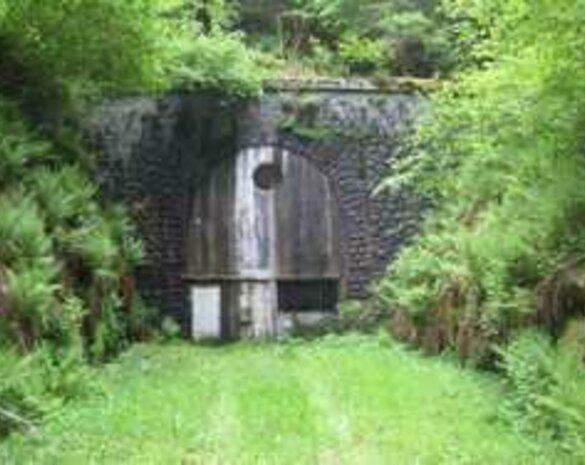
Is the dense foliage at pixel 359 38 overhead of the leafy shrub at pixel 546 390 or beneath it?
overhead

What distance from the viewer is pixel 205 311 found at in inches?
853

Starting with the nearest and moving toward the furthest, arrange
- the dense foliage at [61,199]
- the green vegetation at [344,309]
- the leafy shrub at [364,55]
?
1. the green vegetation at [344,309]
2. the dense foliage at [61,199]
3. the leafy shrub at [364,55]

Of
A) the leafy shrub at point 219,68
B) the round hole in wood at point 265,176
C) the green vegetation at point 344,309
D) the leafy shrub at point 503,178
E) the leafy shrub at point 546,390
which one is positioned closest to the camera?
the leafy shrub at point 546,390

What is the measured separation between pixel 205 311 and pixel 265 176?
2.77 metres

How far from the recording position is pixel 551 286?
12.5 metres

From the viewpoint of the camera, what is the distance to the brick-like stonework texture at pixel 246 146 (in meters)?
21.4

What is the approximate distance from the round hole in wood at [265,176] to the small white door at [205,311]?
2101 mm

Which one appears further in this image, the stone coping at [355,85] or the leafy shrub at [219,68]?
the stone coping at [355,85]

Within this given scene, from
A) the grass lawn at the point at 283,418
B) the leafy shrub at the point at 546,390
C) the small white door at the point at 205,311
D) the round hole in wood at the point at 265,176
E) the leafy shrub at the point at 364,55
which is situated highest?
the leafy shrub at the point at 364,55

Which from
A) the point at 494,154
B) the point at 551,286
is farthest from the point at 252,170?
the point at 551,286

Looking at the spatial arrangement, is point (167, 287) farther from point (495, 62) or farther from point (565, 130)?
point (565, 130)

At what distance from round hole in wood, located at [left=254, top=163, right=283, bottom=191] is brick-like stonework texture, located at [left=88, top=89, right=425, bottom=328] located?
463mm

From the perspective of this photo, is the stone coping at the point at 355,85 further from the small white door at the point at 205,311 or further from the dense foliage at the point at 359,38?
the small white door at the point at 205,311

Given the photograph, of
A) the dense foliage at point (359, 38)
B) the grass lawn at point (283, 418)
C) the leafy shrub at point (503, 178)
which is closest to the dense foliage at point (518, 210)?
the leafy shrub at point (503, 178)
